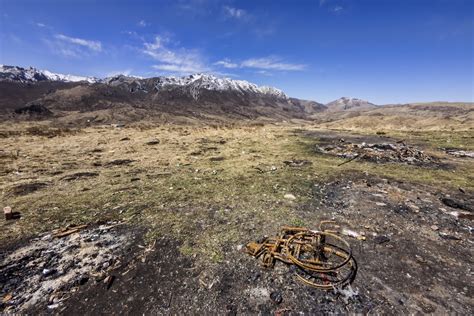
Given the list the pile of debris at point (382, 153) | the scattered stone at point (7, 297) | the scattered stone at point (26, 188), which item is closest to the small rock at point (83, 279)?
the scattered stone at point (7, 297)

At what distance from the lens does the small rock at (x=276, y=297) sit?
391cm

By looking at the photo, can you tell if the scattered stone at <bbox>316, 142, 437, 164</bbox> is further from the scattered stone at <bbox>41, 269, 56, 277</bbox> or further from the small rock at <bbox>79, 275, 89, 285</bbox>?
the scattered stone at <bbox>41, 269, 56, 277</bbox>

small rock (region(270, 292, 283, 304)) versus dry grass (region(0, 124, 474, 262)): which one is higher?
dry grass (region(0, 124, 474, 262))

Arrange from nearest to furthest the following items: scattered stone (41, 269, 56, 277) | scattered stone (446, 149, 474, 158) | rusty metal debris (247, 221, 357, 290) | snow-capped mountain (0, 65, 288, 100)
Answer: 1. rusty metal debris (247, 221, 357, 290)
2. scattered stone (41, 269, 56, 277)
3. scattered stone (446, 149, 474, 158)
4. snow-capped mountain (0, 65, 288, 100)

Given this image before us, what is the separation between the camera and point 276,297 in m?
3.98

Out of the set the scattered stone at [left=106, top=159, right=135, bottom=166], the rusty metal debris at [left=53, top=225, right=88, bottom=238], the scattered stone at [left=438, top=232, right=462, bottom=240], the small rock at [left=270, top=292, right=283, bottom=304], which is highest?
the scattered stone at [left=106, top=159, right=135, bottom=166]

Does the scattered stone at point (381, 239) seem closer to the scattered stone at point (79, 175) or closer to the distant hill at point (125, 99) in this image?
the scattered stone at point (79, 175)

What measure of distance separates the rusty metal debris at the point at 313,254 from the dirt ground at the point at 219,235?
174 millimetres

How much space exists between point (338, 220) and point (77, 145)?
57.4 ft

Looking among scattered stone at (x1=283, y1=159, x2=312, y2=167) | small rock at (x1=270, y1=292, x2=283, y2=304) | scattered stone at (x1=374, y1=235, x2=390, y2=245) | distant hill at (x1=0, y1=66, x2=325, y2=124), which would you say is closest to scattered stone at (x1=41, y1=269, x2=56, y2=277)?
small rock at (x1=270, y1=292, x2=283, y2=304)

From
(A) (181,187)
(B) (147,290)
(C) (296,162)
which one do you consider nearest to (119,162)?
(A) (181,187)

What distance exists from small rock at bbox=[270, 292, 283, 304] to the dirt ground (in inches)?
1.1

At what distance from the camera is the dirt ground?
396 cm

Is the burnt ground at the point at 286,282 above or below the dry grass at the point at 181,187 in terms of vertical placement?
below
